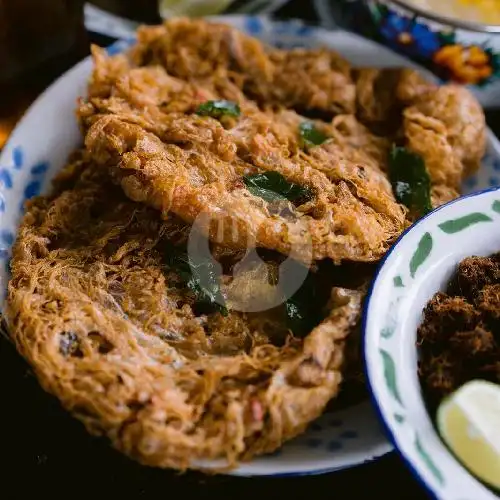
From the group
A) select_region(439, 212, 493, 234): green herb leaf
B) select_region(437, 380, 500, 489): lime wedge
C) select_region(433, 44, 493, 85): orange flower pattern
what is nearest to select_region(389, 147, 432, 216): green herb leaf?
select_region(439, 212, 493, 234): green herb leaf

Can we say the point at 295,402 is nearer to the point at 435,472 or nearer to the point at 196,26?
the point at 435,472

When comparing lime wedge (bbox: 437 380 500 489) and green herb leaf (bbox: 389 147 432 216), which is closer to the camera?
lime wedge (bbox: 437 380 500 489)

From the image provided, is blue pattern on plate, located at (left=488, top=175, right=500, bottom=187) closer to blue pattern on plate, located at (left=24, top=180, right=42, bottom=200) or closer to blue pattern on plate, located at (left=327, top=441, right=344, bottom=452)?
blue pattern on plate, located at (left=327, top=441, right=344, bottom=452)

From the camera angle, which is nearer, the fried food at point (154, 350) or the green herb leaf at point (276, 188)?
the fried food at point (154, 350)

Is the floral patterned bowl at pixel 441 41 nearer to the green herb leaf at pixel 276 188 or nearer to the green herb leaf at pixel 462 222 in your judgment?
the green herb leaf at pixel 462 222

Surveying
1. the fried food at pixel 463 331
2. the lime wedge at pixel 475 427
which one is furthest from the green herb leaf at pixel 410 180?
the lime wedge at pixel 475 427

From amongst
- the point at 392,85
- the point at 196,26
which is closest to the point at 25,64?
the point at 196,26

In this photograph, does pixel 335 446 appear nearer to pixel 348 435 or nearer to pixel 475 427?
pixel 348 435
